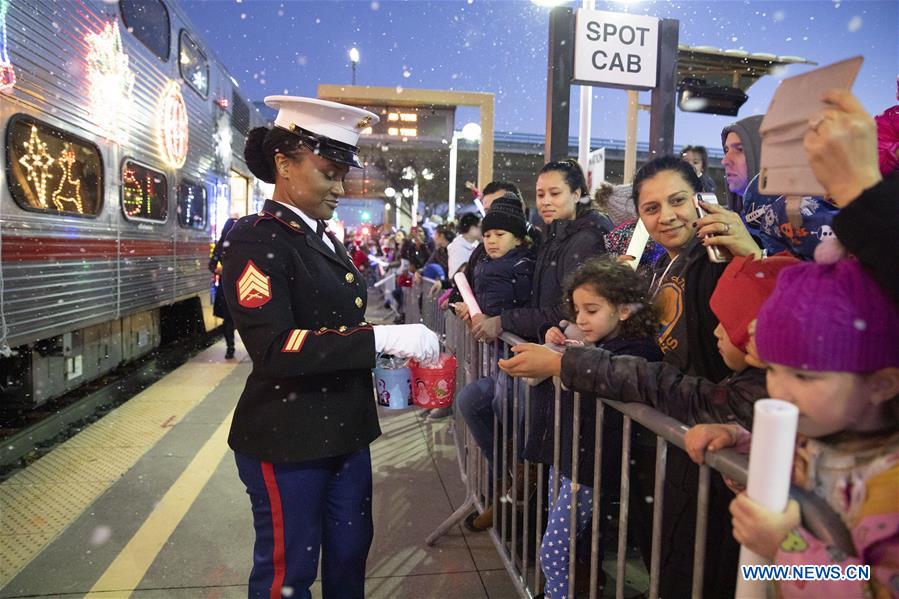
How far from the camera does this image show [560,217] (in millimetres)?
3549

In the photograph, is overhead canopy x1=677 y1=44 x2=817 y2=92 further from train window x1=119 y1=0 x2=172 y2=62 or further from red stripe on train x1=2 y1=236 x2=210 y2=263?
red stripe on train x1=2 y1=236 x2=210 y2=263

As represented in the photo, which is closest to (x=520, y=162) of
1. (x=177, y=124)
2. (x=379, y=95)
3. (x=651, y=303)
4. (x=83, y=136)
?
(x=379, y=95)

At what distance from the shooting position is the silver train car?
14.8 feet

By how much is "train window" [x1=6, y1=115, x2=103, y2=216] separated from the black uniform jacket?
135 inches

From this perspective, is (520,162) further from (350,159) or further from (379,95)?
(350,159)

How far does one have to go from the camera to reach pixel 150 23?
277 inches

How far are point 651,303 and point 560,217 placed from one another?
1.33 metres

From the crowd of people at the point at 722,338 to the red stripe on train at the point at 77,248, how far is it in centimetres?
327

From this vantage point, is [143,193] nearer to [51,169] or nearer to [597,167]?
[51,169]

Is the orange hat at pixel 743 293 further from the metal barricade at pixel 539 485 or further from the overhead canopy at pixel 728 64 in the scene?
the overhead canopy at pixel 728 64

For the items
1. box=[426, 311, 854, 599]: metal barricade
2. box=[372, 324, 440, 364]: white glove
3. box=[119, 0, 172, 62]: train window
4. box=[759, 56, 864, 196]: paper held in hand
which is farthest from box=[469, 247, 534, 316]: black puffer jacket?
box=[119, 0, 172, 62]: train window

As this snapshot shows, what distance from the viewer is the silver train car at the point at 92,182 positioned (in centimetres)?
450

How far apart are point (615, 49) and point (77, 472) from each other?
217 inches

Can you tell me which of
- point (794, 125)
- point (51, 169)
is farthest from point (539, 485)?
point (51, 169)
